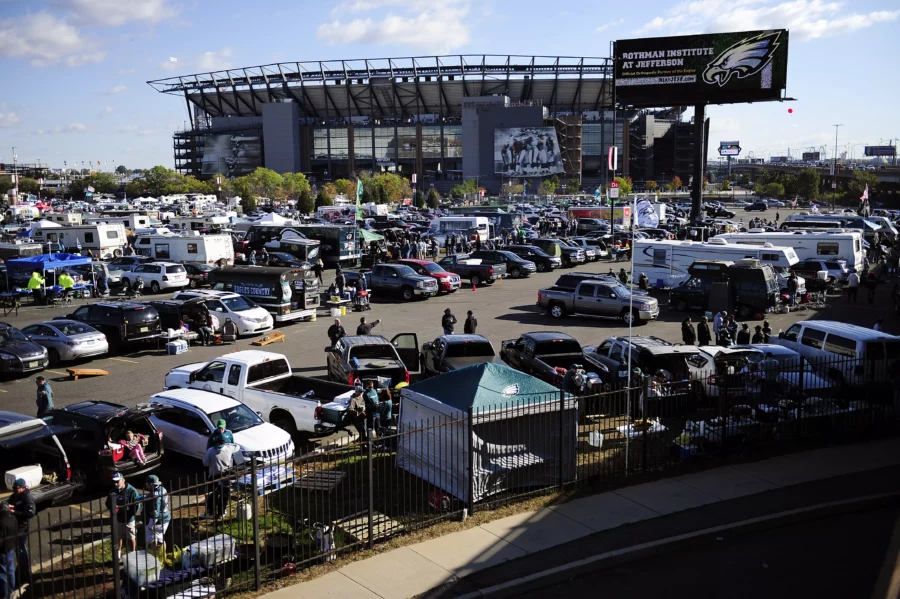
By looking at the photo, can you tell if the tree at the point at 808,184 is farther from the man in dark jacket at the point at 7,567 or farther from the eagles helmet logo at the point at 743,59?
the man in dark jacket at the point at 7,567

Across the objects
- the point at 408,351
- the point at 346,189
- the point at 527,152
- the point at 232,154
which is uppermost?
the point at 232,154

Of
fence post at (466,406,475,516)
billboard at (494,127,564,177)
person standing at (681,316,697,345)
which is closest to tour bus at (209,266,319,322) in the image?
person standing at (681,316,697,345)

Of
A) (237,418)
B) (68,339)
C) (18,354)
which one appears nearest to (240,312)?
(68,339)

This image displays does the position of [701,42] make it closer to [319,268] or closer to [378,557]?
[319,268]

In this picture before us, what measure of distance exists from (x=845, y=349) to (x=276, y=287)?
59.0ft

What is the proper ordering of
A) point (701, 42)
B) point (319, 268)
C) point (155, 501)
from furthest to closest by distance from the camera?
point (701, 42), point (319, 268), point (155, 501)

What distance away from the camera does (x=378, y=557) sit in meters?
9.52

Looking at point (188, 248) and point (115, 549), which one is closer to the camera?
point (115, 549)

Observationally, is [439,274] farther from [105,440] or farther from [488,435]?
[488,435]

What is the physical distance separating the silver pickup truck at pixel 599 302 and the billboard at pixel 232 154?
419 ft

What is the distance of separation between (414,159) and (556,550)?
139030 millimetres

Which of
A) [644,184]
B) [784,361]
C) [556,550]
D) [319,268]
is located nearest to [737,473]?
[556,550]

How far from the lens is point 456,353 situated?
18.6m

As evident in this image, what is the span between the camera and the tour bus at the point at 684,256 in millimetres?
32938
